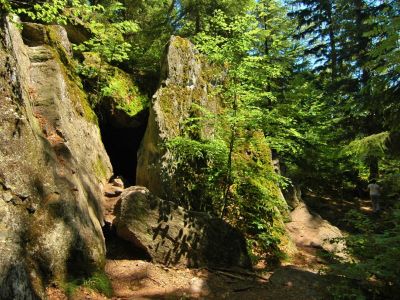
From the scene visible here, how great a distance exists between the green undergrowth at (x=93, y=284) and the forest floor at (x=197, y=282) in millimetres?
105

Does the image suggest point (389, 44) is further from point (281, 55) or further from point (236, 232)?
point (281, 55)

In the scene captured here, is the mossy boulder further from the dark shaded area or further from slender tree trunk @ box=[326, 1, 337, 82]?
slender tree trunk @ box=[326, 1, 337, 82]

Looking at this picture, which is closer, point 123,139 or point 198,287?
point 198,287

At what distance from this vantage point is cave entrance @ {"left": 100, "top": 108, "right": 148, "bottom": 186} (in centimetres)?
1211

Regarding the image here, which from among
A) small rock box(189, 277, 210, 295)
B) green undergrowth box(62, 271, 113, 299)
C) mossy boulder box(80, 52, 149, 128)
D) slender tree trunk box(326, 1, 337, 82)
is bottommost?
small rock box(189, 277, 210, 295)

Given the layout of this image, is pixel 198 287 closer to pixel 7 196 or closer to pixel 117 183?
pixel 7 196

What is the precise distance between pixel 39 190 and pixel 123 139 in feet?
22.5

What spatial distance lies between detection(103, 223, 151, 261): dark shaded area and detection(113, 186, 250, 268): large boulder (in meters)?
0.17

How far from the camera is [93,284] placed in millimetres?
6105

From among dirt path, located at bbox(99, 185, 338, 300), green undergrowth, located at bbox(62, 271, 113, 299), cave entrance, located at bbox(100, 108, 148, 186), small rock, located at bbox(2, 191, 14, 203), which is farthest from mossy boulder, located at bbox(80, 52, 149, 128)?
green undergrowth, located at bbox(62, 271, 113, 299)

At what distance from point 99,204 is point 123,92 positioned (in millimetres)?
4945

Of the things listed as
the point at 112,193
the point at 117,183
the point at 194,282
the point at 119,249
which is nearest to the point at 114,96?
the point at 117,183

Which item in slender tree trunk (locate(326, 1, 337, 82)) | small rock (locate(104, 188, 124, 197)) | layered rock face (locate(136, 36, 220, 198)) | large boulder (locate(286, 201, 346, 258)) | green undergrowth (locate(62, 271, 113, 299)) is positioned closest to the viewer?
green undergrowth (locate(62, 271, 113, 299))

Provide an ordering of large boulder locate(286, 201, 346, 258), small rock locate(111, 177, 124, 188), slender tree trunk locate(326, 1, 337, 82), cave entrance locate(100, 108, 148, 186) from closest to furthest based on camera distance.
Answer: small rock locate(111, 177, 124, 188) < cave entrance locate(100, 108, 148, 186) < large boulder locate(286, 201, 346, 258) < slender tree trunk locate(326, 1, 337, 82)
